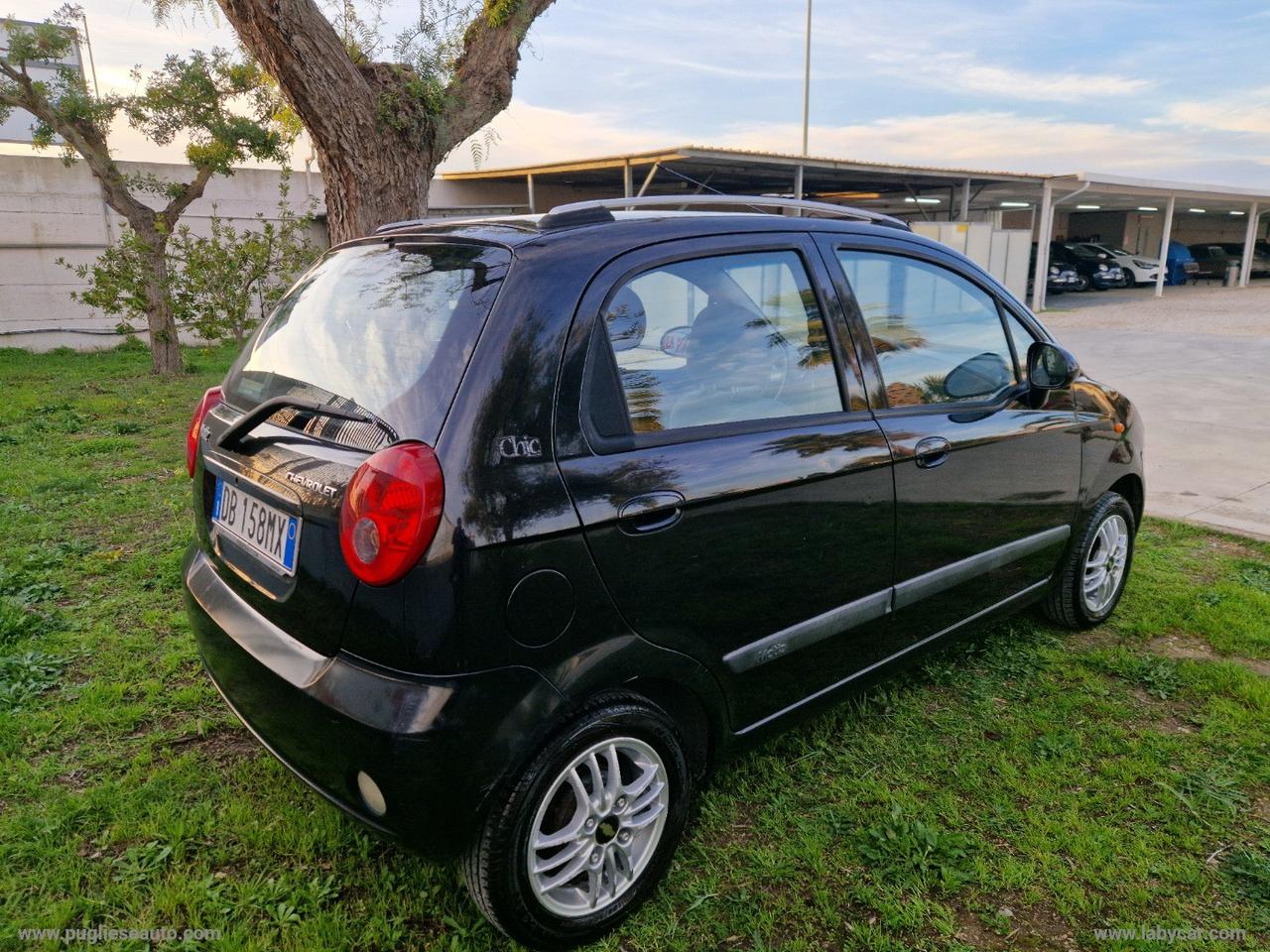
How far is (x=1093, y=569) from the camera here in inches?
141

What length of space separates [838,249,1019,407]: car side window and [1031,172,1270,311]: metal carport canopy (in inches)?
819

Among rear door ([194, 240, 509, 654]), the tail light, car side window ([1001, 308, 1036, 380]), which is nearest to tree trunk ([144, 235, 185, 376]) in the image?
the tail light

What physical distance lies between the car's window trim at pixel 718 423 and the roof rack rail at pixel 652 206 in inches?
5.6

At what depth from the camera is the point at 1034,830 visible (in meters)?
2.39

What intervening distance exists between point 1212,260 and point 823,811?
1512 inches

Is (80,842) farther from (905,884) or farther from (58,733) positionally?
(905,884)

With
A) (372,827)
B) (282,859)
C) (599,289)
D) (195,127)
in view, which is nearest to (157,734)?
(282,859)

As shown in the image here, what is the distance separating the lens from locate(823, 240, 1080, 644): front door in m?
2.59

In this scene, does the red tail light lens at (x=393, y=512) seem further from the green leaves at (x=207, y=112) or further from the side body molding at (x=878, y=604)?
the green leaves at (x=207, y=112)

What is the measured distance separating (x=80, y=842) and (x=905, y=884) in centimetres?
220

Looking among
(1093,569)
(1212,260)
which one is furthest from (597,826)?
(1212,260)

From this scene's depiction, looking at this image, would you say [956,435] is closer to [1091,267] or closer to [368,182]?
[368,182]

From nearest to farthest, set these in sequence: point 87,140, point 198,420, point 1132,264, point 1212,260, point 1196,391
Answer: point 198,420 → point 1196,391 → point 87,140 → point 1132,264 → point 1212,260

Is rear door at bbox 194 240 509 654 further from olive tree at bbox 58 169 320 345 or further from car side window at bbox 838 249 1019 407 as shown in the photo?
olive tree at bbox 58 169 320 345
